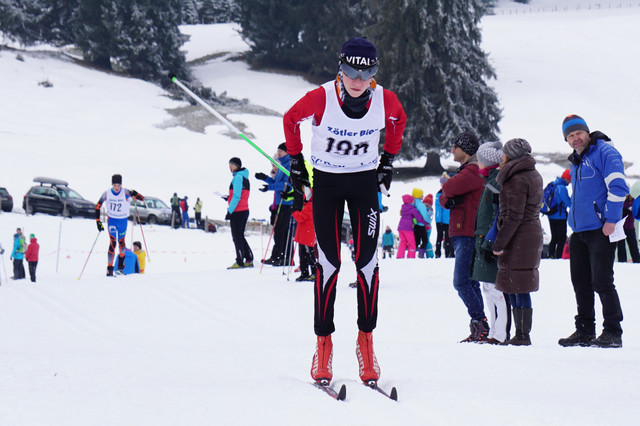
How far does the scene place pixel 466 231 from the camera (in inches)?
279

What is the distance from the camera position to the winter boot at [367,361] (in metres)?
4.50

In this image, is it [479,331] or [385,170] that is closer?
[385,170]

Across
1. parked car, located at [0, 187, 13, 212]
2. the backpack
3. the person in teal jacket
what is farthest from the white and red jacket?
parked car, located at [0, 187, 13, 212]

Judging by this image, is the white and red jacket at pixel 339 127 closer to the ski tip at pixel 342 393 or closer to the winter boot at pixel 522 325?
the ski tip at pixel 342 393

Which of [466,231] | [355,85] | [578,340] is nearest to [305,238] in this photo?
[466,231]

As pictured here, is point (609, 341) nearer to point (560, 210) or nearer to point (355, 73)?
point (355, 73)

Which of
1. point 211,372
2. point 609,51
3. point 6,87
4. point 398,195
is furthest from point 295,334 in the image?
point 609,51

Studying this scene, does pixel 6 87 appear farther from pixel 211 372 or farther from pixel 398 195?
pixel 211 372

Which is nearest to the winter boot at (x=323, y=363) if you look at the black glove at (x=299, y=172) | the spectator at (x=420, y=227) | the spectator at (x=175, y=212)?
the black glove at (x=299, y=172)

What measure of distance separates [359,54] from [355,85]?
0.64 feet

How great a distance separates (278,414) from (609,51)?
6380cm

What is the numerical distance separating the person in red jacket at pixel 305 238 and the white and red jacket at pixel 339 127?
19.1 ft

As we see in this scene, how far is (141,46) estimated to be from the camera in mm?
54281

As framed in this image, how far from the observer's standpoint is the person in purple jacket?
571 inches
